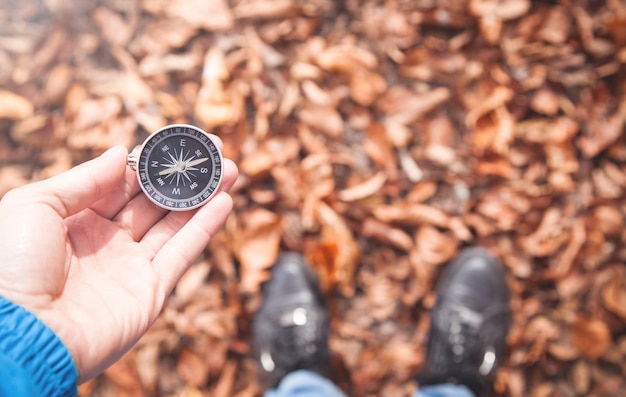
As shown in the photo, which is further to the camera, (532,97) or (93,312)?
(532,97)

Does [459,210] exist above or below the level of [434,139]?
below

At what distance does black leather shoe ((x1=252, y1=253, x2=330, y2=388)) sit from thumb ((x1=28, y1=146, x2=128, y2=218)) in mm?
1081

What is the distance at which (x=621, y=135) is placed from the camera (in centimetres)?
229

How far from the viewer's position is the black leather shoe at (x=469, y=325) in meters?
2.32

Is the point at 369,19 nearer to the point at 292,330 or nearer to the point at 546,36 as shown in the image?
the point at 546,36

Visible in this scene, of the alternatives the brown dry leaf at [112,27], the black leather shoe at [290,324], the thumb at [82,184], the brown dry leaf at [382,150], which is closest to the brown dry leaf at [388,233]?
the brown dry leaf at [382,150]

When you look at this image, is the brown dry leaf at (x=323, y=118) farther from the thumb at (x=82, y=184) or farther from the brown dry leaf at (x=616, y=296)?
the brown dry leaf at (x=616, y=296)

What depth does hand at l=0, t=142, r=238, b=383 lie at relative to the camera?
132 centimetres

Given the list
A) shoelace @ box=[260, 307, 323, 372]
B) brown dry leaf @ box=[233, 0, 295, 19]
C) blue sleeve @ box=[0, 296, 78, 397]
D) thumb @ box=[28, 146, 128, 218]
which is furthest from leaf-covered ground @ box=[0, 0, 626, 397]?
blue sleeve @ box=[0, 296, 78, 397]

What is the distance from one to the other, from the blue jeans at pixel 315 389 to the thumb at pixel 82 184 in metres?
1.21

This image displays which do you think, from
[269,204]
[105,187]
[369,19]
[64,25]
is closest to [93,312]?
[105,187]

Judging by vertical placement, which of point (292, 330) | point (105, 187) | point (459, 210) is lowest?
point (292, 330)

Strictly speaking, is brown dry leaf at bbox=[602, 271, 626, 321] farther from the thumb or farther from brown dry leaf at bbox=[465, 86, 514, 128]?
the thumb

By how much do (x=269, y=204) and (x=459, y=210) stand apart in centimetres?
86
